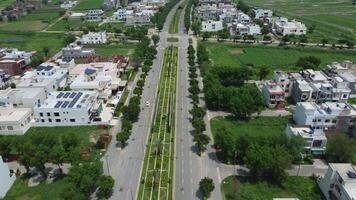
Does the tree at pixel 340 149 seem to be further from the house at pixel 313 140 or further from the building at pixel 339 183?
the building at pixel 339 183

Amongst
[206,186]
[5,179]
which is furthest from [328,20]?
[5,179]

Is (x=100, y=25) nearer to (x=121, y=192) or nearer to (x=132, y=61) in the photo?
(x=132, y=61)

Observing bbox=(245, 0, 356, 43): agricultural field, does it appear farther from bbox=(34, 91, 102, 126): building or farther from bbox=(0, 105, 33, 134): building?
bbox=(0, 105, 33, 134): building

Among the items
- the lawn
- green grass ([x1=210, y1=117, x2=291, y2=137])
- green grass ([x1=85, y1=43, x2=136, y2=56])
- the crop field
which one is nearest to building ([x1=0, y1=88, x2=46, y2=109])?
the crop field

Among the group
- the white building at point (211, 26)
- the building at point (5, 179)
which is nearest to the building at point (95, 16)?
the white building at point (211, 26)

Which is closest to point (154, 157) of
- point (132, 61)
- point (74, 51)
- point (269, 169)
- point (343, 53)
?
point (269, 169)

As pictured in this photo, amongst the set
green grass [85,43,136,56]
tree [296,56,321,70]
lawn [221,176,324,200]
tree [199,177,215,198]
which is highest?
tree [296,56,321,70]
